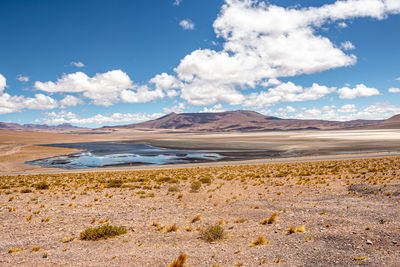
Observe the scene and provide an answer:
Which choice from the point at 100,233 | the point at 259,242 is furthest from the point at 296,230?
the point at 100,233

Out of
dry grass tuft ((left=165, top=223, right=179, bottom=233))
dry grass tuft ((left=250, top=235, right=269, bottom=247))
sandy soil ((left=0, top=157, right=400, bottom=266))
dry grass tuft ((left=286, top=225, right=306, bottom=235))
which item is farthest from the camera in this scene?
dry grass tuft ((left=165, top=223, right=179, bottom=233))

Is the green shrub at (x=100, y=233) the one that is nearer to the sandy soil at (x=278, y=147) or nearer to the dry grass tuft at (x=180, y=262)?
the dry grass tuft at (x=180, y=262)

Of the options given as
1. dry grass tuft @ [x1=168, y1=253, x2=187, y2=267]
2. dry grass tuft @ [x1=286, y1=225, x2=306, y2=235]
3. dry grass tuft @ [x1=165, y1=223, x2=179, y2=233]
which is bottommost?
dry grass tuft @ [x1=165, y1=223, x2=179, y2=233]

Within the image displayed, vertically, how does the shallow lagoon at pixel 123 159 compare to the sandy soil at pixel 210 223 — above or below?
below

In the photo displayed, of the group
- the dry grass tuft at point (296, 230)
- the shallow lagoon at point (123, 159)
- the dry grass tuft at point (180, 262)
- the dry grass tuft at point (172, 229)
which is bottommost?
the shallow lagoon at point (123, 159)

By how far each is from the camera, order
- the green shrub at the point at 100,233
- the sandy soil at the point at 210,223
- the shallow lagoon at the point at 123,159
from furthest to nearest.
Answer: the shallow lagoon at the point at 123,159, the green shrub at the point at 100,233, the sandy soil at the point at 210,223

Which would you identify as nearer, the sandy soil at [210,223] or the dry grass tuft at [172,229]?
the sandy soil at [210,223]

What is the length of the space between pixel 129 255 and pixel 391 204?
41.5 feet

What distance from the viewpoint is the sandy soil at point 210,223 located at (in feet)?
22.9

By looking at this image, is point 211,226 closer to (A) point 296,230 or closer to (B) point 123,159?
(A) point 296,230

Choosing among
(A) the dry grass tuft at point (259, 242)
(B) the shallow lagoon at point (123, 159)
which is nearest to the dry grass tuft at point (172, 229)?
(A) the dry grass tuft at point (259, 242)

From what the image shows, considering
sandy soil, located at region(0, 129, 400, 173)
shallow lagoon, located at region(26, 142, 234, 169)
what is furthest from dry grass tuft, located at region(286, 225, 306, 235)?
shallow lagoon, located at region(26, 142, 234, 169)

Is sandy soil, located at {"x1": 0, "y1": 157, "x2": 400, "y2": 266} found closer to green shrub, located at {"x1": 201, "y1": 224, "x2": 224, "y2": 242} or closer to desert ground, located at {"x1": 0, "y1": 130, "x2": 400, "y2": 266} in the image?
desert ground, located at {"x1": 0, "y1": 130, "x2": 400, "y2": 266}

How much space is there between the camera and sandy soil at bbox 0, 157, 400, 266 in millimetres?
6965
